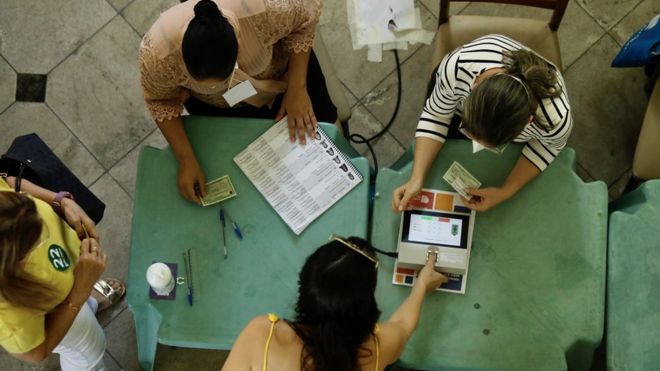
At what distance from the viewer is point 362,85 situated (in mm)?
3107

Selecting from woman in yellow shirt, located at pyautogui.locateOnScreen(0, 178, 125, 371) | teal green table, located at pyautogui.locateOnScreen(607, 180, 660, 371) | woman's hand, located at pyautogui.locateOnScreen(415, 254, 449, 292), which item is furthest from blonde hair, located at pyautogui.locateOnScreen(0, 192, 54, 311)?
teal green table, located at pyautogui.locateOnScreen(607, 180, 660, 371)

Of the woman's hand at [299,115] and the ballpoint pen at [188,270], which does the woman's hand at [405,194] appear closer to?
the woman's hand at [299,115]

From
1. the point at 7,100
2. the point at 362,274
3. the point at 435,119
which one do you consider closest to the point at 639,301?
the point at 435,119

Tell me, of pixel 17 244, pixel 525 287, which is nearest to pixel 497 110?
pixel 525 287

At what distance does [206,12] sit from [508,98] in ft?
3.05

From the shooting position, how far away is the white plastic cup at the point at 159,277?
1.91 m

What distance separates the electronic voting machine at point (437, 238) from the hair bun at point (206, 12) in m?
0.92

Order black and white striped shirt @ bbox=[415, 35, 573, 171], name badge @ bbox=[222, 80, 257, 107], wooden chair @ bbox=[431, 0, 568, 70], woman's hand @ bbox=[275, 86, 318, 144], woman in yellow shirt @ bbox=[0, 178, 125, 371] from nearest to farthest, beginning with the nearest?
woman in yellow shirt @ bbox=[0, 178, 125, 371] → black and white striped shirt @ bbox=[415, 35, 573, 171] → name badge @ bbox=[222, 80, 257, 107] → woman's hand @ bbox=[275, 86, 318, 144] → wooden chair @ bbox=[431, 0, 568, 70]

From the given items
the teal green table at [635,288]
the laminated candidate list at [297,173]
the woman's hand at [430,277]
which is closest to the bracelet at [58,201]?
the laminated candidate list at [297,173]

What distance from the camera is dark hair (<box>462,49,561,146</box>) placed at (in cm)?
167

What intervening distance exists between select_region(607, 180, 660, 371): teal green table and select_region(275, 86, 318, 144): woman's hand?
45.1 inches

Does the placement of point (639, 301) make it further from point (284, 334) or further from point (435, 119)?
point (284, 334)

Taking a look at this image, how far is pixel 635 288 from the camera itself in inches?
75.9

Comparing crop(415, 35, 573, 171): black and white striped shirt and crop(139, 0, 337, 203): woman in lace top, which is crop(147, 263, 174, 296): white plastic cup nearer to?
crop(139, 0, 337, 203): woman in lace top
